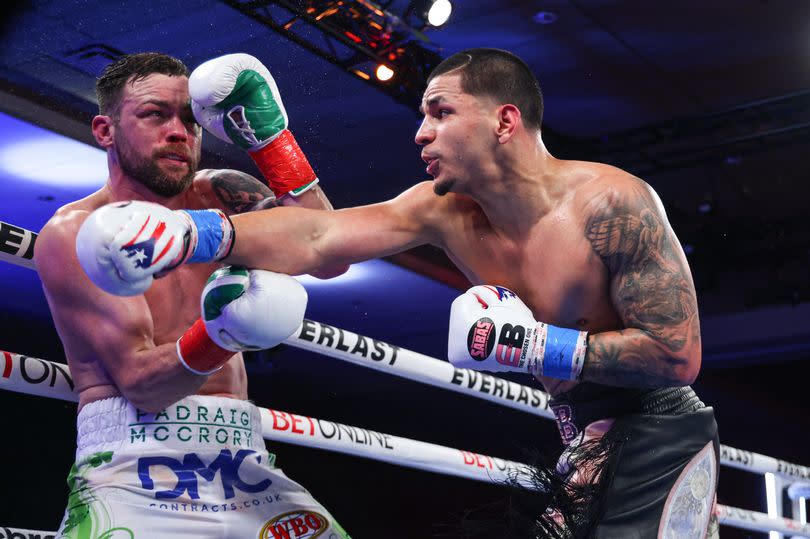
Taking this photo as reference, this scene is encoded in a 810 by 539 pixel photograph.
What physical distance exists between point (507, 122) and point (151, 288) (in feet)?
2.85

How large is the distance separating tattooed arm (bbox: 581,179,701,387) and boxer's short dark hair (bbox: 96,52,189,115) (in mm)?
1027

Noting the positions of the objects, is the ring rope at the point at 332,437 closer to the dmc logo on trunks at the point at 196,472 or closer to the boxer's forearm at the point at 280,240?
the dmc logo on trunks at the point at 196,472

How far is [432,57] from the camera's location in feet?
18.7

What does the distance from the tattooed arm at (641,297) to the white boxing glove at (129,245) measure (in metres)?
0.80

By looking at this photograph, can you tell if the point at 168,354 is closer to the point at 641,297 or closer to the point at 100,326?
the point at 100,326

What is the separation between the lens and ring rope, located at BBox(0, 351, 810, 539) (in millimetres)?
1767

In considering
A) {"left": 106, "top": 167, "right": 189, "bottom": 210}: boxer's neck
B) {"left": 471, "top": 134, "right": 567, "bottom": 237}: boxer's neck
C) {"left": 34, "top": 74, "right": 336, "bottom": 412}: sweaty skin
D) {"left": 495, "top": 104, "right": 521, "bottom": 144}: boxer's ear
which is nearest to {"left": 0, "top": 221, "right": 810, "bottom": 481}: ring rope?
{"left": 34, "top": 74, "right": 336, "bottom": 412}: sweaty skin

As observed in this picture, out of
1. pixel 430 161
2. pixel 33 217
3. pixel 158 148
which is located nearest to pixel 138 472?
pixel 158 148

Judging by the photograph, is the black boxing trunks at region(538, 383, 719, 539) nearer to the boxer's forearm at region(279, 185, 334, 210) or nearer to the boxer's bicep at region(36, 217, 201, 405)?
the boxer's forearm at region(279, 185, 334, 210)

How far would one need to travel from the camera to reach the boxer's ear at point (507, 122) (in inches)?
78.1

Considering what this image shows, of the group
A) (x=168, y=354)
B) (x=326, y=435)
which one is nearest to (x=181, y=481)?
(x=168, y=354)

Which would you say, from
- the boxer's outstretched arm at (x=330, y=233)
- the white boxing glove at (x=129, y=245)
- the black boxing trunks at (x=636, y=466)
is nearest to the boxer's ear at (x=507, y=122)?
the boxer's outstretched arm at (x=330, y=233)

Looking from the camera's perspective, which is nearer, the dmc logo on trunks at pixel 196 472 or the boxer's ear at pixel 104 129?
the dmc logo on trunks at pixel 196 472

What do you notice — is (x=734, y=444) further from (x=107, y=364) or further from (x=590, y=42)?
(x=107, y=364)
